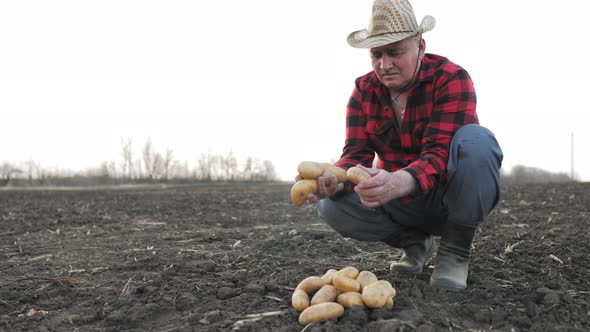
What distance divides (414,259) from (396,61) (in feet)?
4.01

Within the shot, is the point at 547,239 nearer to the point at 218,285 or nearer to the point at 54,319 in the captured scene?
the point at 218,285

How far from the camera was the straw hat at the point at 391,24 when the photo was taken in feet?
7.91

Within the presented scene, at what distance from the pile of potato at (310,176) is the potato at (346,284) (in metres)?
Result: 0.42

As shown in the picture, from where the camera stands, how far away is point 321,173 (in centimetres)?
242

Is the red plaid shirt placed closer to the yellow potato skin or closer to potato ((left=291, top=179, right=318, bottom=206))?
the yellow potato skin

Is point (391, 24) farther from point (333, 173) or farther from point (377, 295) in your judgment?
point (377, 295)

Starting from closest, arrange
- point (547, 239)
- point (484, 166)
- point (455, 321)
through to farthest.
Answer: point (455, 321), point (484, 166), point (547, 239)

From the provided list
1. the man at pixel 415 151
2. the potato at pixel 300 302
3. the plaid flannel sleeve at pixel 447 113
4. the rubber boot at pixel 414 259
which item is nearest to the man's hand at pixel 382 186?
the man at pixel 415 151

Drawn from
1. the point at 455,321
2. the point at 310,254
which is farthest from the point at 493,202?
the point at 310,254

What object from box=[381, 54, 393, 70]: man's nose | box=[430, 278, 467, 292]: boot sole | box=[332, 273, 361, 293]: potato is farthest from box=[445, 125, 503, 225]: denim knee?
box=[332, 273, 361, 293]: potato

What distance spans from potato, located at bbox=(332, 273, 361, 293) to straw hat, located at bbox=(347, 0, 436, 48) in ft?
3.85

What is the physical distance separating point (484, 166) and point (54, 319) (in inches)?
88.5

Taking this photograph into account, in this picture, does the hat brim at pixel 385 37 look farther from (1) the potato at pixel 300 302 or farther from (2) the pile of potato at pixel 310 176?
(1) the potato at pixel 300 302

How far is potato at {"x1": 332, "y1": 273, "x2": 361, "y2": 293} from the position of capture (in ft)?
7.00
